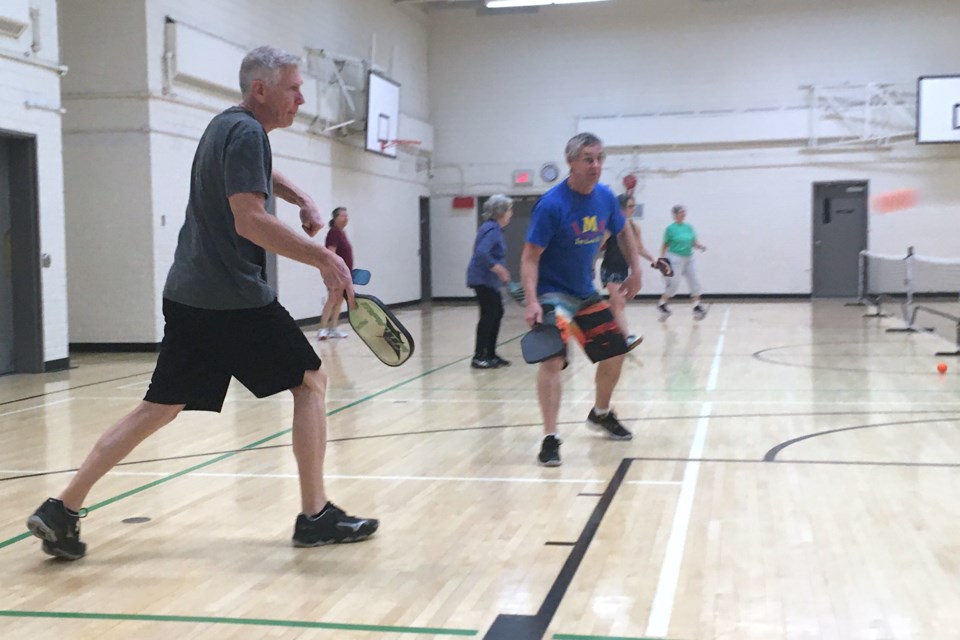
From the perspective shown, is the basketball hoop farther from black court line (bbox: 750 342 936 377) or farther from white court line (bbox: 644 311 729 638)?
white court line (bbox: 644 311 729 638)

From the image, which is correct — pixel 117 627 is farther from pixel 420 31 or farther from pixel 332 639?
pixel 420 31

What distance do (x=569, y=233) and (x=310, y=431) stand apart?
226 centimetres

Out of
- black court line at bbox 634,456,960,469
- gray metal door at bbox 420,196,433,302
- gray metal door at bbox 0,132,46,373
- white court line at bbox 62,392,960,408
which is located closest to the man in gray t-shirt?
black court line at bbox 634,456,960,469

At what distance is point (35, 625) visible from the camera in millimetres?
3232

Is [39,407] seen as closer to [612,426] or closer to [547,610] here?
[612,426]

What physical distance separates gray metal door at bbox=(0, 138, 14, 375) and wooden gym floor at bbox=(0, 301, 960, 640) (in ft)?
7.29

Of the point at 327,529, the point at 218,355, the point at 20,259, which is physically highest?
the point at 20,259

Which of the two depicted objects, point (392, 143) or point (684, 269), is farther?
point (392, 143)

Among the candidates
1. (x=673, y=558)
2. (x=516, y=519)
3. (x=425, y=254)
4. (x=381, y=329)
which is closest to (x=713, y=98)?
(x=425, y=254)

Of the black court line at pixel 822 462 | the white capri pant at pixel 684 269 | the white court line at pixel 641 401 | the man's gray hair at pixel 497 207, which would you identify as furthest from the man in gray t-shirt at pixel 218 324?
the white capri pant at pixel 684 269

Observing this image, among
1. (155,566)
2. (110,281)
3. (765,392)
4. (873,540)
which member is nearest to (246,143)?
(155,566)

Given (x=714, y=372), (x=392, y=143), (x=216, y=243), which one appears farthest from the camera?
(x=392, y=143)

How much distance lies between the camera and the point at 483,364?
34.8 ft

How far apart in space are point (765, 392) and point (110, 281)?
8263 mm
